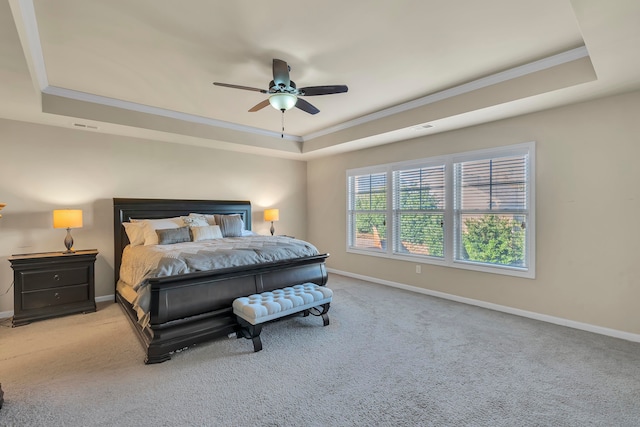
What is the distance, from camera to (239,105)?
407cm

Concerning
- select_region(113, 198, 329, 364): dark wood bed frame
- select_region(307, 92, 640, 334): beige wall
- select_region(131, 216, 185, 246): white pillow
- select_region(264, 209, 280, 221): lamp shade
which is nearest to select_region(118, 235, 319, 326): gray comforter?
select_region(113, 198, 329, 364): dark wood bed frame

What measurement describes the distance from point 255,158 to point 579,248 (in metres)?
5.19

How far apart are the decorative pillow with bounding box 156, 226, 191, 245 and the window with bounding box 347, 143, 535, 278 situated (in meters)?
3.07

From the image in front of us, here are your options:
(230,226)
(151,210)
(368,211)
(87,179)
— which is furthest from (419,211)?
(87,179)

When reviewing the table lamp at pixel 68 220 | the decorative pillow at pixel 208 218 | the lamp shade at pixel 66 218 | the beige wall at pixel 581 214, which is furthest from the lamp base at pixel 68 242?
the beige wall at pixel 581 214

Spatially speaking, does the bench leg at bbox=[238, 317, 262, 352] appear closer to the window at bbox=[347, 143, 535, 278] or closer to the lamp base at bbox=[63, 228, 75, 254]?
the lamp base at bbox=[63, 228, 75, 254]

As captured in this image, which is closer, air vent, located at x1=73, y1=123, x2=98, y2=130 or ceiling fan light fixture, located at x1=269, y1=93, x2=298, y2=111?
ceiling fan light fixture, located at x1=269, y1=93, x2=298, y2=111

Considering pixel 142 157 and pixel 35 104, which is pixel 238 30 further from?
pixel 142 157

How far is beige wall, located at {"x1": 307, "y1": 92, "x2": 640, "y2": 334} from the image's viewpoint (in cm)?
294

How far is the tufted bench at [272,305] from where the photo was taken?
8.91 feet

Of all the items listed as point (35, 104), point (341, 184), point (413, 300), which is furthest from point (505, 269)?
point (35, 104)

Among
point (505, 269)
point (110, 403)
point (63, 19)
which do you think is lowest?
point (110, 403)

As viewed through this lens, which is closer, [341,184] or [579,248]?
[579,248]

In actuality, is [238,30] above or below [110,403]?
above
